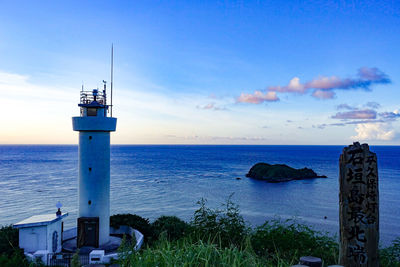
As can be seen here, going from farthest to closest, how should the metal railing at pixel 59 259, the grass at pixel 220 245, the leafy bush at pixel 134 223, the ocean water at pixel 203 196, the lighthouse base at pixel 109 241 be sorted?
the ocean water at pixel 203 196 → the leafy bush at pixel 134 223 → the lighthouse base at pixel 109 241 → the metal railing at pixel 59 259 → the grass at pixel 220 245

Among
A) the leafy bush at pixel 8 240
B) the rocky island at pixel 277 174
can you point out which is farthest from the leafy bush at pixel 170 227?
the rocky island at pixel 277 174

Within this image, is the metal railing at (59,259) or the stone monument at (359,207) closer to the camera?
the stone monument at (359,207)

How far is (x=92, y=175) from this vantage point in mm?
15766

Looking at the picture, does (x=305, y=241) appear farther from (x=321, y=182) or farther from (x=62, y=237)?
(x=321, y=182)

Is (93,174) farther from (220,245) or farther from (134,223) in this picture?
(220,245)

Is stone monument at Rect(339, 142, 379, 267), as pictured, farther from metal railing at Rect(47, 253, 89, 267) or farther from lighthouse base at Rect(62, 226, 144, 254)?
lighthouse base at Rect(62, 226, 144, 254)

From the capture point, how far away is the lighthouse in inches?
621

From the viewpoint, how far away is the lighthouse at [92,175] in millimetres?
15766

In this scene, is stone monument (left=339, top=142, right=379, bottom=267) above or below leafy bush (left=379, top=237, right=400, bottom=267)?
above

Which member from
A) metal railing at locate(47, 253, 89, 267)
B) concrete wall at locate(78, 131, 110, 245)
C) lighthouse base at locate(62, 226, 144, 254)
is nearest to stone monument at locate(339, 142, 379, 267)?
metal railing at locate(47, 253, 89, 267)

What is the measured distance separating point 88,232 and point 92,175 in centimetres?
300

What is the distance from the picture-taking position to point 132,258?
3.88m

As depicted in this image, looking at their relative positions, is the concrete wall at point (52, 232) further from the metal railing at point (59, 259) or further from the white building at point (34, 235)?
the metal railing at point (59, 259)

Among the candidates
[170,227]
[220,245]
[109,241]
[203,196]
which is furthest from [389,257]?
[203,196]
